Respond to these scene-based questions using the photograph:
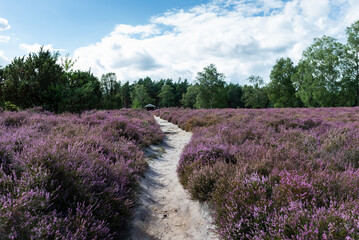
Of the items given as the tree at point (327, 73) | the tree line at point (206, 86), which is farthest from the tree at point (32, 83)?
the tree at point (327, 73)

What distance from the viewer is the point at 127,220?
3.15 m

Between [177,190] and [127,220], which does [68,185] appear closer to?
[127,220]

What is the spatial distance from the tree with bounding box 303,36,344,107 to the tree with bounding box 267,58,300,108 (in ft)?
37.1

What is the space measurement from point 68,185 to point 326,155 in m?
4.79

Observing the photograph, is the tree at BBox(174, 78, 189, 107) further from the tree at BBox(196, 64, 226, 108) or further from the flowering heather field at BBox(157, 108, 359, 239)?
the flowering heather field at BBox(157, 108, 359, 239)

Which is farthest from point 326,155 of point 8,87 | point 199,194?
point 8,87

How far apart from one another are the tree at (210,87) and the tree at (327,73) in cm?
2322

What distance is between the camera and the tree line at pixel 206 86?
1193 centimetres

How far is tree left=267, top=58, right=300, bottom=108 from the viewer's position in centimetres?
4819

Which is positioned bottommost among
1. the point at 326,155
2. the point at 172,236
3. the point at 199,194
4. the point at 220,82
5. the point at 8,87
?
the point at 172,236

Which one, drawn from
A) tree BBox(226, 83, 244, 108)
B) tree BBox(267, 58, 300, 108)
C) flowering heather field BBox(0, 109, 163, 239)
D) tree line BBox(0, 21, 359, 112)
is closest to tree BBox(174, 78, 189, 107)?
tree line BBox(0, 21, 359, 112)

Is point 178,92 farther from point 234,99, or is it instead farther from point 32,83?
point 32,83

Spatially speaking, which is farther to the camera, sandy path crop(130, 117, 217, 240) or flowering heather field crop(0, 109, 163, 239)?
sandy path crop(130, 117, 217, 240)

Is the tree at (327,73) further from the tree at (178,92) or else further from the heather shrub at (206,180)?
the tree at (178,92)
